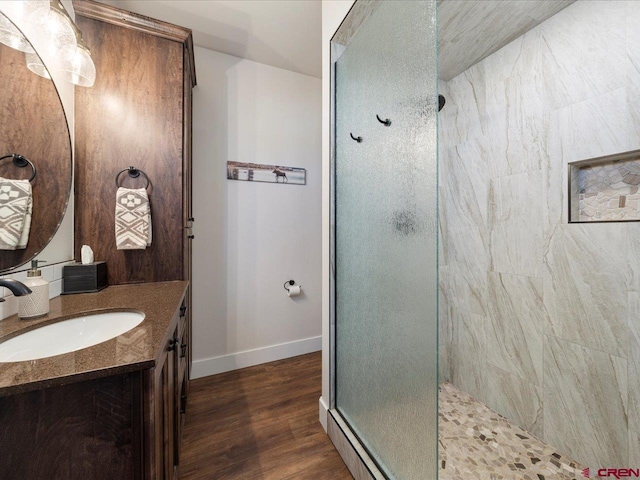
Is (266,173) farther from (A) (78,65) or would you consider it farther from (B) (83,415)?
(B) (83,415)

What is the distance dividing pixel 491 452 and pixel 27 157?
2.63 meters

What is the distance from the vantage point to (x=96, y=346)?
26.1 inches

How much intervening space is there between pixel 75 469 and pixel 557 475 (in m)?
1.96

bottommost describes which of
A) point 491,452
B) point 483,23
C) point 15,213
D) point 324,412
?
point 491,452

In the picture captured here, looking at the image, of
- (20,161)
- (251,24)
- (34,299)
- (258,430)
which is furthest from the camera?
(251,24)

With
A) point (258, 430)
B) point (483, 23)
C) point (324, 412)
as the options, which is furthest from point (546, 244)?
point (258, 430)

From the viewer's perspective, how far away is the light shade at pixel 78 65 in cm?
116

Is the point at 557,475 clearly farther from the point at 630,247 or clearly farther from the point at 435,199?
the point at 435,199

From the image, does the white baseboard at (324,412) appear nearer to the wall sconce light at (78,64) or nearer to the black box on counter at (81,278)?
the black box on counter at (81,278)

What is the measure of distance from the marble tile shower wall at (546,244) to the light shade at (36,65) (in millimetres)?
2365

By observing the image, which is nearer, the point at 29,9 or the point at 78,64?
the point at 29,9

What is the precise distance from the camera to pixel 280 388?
194cm

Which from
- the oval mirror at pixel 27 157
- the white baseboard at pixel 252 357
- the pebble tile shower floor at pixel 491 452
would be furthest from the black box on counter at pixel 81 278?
the pebble tile shower floor at pixel 491 452

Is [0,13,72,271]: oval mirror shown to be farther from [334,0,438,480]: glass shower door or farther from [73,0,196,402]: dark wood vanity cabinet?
[334,0,438,480]: glass shower door
